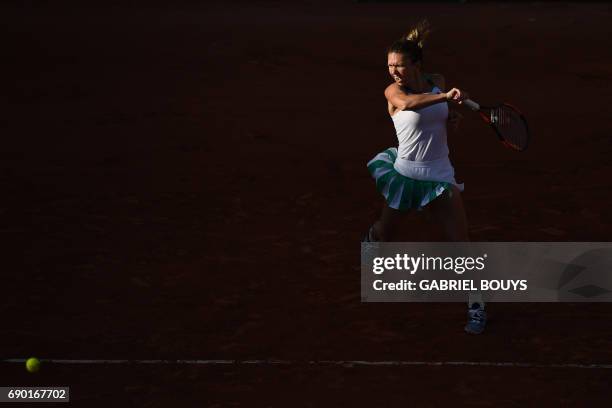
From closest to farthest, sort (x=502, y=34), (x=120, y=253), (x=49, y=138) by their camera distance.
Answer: (x=120, y=253) → (x=49, y=138) → (x=502, y=34)

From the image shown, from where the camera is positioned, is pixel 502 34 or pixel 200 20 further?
pixel 200 20

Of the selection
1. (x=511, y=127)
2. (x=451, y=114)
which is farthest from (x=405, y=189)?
(x=511, y=127)

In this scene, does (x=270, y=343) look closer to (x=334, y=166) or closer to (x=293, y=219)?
(x=293, y=219)

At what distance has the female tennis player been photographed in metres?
7.36

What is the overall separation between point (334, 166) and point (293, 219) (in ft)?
7.57

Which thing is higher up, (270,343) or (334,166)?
(334,166)

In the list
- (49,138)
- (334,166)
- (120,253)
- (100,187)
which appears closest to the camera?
(120,253)

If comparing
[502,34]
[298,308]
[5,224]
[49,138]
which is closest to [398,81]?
[298,308]

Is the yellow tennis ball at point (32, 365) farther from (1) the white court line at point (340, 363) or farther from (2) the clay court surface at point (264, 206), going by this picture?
(1) the white court line at point (340, 363)

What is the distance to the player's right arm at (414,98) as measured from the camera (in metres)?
7.02

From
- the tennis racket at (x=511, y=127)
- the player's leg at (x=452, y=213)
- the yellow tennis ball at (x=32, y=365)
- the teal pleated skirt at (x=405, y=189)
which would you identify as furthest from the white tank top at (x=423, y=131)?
the yellow tennis ball at (x=32, y=365)

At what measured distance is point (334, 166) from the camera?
12.6 metres

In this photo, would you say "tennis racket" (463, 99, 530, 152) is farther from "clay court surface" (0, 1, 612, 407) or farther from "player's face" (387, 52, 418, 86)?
"clay court surface" (0, 1, 612, 407)

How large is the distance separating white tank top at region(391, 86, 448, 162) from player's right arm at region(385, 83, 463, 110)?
8 centimetres
